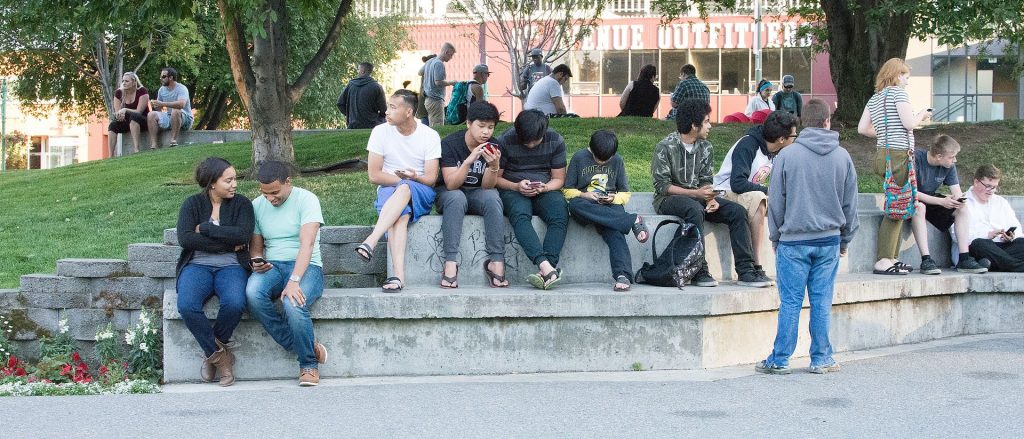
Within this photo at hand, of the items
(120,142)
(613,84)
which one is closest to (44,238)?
(120,142)

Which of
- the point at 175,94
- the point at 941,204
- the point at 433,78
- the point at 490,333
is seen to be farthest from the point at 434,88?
the point at 490,333

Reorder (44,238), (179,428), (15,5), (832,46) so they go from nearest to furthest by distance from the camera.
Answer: (179,428), (44,238), (15,5), (832,46)

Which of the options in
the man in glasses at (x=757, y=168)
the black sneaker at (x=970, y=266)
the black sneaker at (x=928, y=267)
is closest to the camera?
the man in glasses at (x=757, y=168)

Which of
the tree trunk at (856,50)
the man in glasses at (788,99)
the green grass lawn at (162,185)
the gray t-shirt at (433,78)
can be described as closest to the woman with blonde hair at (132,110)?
the green grass lawn at (162,185)

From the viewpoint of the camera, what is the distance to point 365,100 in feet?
67.1

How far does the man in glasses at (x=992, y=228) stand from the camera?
10688 mm

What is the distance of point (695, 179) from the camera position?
949 centimetres

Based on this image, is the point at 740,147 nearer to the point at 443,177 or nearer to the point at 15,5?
the point at 443,177

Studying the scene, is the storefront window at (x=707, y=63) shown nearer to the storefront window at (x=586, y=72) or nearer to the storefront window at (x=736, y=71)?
the storefront window at (x=736, y=71)

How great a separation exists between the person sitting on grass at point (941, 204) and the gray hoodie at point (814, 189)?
2.60 metres

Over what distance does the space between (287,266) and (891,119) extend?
16.4 ft

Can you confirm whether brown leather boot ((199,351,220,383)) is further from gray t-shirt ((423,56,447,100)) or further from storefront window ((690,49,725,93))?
storefront window ((690,49,725,93))

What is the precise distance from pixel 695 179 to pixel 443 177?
6.30 ft

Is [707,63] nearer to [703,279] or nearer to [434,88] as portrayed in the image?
[434,88]
